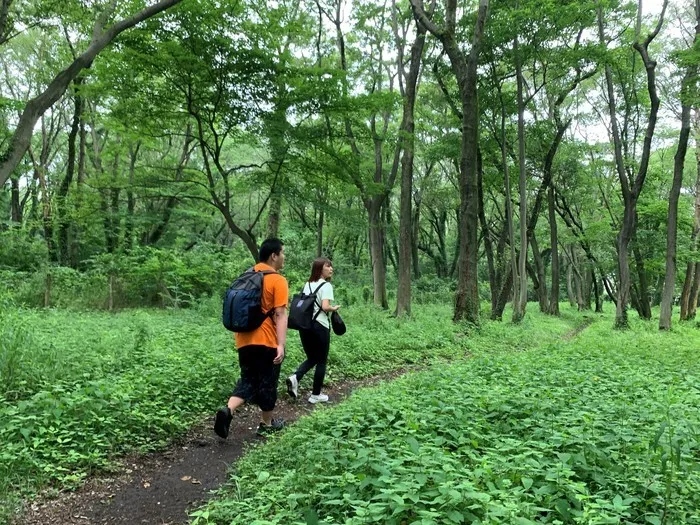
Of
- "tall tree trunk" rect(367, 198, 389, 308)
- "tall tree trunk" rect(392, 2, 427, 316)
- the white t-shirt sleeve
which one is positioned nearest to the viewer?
the white t-shirt sleeve

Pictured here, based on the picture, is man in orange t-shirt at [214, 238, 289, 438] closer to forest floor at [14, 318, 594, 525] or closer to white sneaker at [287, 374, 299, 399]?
forest floor at [14, 318, 594, 525]

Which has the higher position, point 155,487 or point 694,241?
point 694,241

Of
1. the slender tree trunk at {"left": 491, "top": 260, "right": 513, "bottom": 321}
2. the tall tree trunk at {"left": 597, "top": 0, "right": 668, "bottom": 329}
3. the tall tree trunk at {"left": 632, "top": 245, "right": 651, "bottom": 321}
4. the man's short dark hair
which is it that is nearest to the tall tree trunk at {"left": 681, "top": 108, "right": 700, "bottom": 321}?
the tall tree trunk at {"left": 632, "top": 245, "right": 651, "bottom": 321}

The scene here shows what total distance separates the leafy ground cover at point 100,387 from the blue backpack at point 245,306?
125cm

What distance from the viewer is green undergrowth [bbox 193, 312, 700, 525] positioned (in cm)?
222

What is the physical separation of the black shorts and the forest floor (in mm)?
430

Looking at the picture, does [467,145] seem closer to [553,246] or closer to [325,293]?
[325,293]

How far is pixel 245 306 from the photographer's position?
428cm

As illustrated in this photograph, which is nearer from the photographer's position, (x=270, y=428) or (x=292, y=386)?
(x=270, y=428)

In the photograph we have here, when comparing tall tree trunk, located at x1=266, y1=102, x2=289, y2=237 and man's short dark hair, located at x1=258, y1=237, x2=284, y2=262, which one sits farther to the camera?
tall tree trunk, located at x1=266, y1=102, x2=289, y2=237

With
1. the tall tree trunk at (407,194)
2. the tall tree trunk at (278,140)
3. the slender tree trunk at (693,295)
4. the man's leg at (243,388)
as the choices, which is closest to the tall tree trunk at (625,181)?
the tall tree trunk at (407,194)

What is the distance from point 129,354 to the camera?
6078 millimetres

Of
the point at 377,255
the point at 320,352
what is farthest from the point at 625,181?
the point at 320,352

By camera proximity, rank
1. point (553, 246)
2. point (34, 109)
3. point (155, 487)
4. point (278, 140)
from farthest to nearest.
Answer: point (553, 246), point (278, 140), point (34, 109), point (155, 487)
